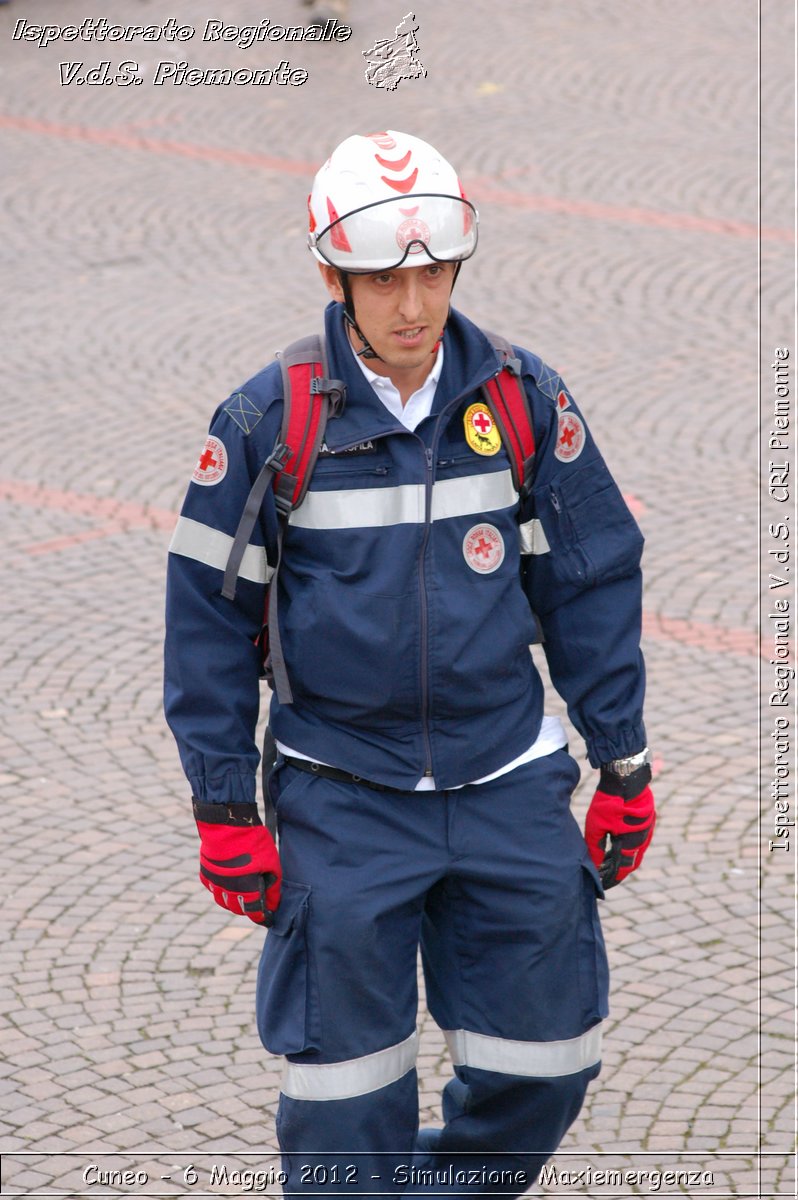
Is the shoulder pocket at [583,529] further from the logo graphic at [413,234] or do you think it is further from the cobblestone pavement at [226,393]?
the cobblestone pavement at [226,393]

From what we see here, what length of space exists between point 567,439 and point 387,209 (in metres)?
0.58

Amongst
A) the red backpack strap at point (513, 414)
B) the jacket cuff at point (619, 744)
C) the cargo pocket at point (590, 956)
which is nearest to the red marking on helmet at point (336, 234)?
the red backpack strap at point (513, 414)

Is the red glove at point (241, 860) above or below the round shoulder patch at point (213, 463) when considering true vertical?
below

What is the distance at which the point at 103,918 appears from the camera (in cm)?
484

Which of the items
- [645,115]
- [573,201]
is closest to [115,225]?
[573,201]

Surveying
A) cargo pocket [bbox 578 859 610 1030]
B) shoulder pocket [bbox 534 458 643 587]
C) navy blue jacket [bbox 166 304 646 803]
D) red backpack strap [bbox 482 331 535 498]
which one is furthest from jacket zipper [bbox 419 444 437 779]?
cargo pocket [bbox 578 859 610 1030]

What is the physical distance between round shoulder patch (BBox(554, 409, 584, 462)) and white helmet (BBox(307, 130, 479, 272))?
0.38 m

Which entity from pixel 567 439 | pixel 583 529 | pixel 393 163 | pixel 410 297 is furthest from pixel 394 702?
pixel 393 163

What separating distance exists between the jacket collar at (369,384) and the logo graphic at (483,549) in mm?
234

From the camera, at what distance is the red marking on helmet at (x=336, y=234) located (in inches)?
118

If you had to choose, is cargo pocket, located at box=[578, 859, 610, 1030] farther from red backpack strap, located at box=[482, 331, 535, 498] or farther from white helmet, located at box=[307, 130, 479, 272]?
white helmet, located at box=[307, 130, 479, 272]

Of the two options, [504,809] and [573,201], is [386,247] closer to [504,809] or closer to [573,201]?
[504,809]

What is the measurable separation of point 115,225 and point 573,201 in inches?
124

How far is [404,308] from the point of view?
301 cm
